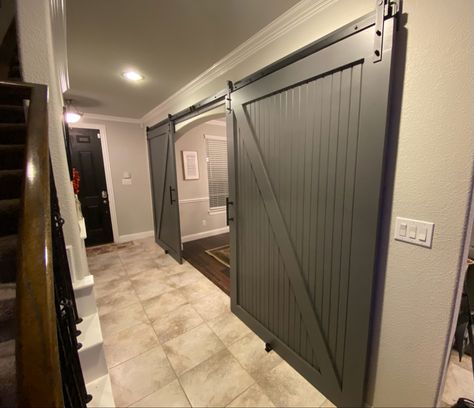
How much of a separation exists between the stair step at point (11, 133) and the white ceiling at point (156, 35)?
2.87 feet

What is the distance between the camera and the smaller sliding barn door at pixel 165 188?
3383 millimetres

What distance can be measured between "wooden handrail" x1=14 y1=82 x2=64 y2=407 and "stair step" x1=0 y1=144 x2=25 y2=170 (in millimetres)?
915

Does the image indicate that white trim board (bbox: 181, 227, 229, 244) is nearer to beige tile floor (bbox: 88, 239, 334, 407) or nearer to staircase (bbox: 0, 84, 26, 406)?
beige tile floor (bbox: 88, 239, 334, 407)

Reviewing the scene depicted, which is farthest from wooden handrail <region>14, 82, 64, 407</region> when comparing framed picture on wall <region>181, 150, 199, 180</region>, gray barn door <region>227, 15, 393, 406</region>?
framed picture on wall <region>181, 150, 199, 180</region>

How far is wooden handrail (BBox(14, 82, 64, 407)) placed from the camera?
394 millimetres

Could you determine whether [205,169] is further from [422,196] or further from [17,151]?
[422,196]

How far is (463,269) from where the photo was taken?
97cm

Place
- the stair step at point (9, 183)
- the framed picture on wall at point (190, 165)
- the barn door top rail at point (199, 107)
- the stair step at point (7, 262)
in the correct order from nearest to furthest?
the stair step at point (7, 262) → the stair step at point (9, 183) → the barn door top rail at point (199, 107) → the framed picture on wall at point (190, 165)

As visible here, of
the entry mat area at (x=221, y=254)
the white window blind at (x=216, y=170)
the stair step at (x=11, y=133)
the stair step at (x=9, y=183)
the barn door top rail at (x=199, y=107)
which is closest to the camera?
the stair step at (x=9, y=183)

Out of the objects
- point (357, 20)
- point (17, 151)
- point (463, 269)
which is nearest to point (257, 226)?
point (463, 269)

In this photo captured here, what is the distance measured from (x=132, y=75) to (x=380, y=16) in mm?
2418

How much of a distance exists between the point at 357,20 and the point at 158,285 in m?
3.19

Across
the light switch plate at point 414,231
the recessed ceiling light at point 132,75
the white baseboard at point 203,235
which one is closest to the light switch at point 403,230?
the light switch plate at point 414,231

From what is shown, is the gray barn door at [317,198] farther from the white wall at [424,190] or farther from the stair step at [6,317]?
the stair step at [6,317]
